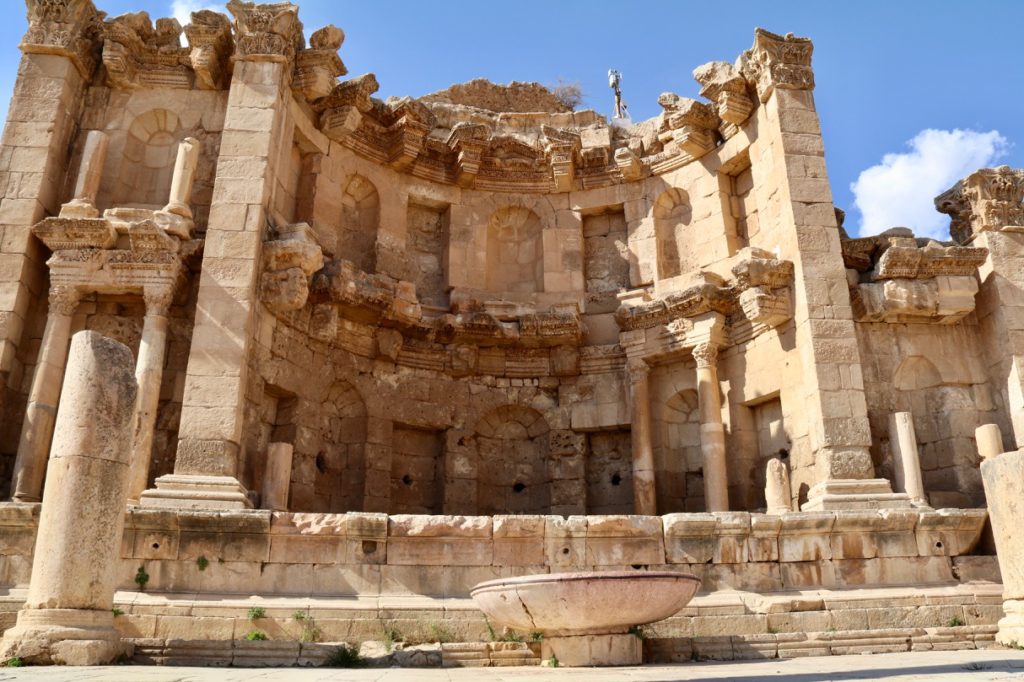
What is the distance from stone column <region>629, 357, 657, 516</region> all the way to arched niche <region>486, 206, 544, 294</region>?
113 inches

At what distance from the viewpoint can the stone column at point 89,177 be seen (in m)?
11.7

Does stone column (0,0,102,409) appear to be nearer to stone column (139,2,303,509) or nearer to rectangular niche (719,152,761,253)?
stone column (139,2,303,509)

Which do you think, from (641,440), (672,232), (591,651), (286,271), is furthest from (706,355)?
(591,651)

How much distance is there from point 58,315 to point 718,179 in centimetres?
1122

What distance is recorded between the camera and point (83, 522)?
7316mm

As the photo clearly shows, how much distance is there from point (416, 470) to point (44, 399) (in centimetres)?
607

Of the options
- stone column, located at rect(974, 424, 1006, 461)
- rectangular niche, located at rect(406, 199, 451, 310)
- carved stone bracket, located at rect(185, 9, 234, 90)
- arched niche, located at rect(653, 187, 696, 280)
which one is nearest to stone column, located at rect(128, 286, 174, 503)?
carved stone bracket, located at rect(185, 9, 234, 90)

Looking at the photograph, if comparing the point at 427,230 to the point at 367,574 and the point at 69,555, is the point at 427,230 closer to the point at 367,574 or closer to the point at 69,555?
the point at 367,574

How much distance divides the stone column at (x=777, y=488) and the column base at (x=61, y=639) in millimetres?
8462

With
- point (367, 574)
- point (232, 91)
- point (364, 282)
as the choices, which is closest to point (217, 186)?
point (232, 91)

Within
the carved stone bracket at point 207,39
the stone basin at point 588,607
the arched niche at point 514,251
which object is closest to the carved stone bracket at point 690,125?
the arched niche at point 514,251

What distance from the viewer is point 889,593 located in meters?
9.90

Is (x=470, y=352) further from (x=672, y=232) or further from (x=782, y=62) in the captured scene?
(x=782, y=62)

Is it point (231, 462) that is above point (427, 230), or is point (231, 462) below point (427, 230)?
below
